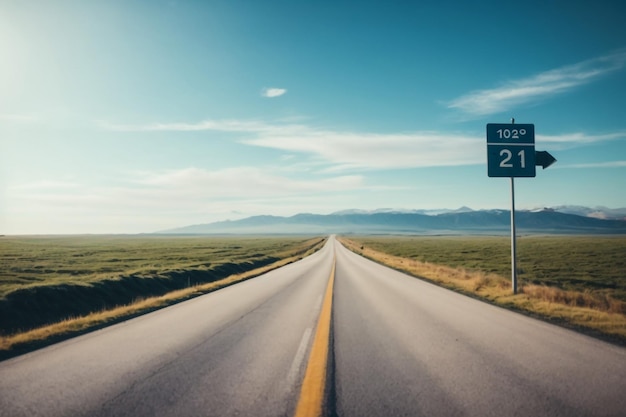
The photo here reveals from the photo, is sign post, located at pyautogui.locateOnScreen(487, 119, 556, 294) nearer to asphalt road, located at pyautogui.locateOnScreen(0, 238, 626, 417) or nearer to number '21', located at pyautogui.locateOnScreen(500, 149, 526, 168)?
number '21', located at pyautogui.locateOnScreen(500, 149, 526, 168)

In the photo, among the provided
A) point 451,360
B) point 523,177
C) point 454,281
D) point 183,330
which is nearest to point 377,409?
point 451,360

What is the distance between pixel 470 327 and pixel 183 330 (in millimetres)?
6246

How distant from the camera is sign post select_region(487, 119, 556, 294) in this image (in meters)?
13.8

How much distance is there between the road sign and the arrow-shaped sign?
0.96ft

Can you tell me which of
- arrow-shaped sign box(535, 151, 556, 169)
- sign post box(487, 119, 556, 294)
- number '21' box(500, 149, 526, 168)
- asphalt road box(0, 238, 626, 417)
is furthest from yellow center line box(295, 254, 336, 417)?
arrow-shaped sign box(535, 151, 556, 169)

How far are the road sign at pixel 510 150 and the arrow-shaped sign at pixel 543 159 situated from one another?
0.96 feet

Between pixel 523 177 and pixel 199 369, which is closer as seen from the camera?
pixel 199 369

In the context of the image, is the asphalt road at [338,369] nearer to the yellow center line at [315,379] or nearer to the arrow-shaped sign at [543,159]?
the yellow center line at [315,379]

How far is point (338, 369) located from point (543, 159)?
12.6 meters

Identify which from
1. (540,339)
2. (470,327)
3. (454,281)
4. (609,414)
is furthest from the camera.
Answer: (454,281)

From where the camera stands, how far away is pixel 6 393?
15.0 ft

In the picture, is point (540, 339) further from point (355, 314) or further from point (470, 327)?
point (355, 314)

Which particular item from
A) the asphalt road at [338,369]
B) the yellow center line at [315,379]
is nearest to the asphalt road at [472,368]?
the asphalt road at [338,369]

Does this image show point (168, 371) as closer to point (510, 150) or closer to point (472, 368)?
point (472, 368)
